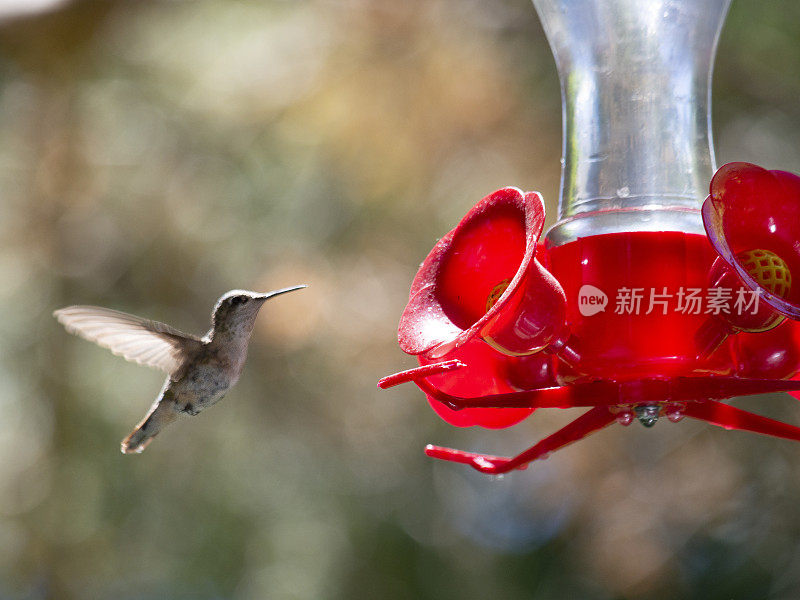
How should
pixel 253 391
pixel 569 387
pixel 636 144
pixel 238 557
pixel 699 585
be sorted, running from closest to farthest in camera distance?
pixel 569 387 < pixel 636 144 < pixel 699 585 < pixel 253 391 < pixel 238 557

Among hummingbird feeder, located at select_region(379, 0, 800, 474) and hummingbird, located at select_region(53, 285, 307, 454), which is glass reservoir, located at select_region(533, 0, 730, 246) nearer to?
hummingbird feeder, located at select_region(379, 0, 800, 474)

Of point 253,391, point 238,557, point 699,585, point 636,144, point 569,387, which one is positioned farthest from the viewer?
point 238,557

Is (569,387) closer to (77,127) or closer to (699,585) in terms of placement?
(699,585)

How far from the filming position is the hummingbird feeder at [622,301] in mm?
1979

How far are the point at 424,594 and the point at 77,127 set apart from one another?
4193 mm

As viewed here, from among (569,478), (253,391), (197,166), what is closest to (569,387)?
(569,478)

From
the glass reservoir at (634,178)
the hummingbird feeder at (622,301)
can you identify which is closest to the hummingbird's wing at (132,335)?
the hummingbird feeder at (622,301)

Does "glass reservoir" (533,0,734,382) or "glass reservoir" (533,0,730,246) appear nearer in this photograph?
"glass reservoir" (533,0,734,382)

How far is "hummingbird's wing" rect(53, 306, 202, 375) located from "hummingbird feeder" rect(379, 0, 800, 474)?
93 cm

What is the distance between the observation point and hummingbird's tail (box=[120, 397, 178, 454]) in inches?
119

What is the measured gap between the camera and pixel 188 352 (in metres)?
3.03

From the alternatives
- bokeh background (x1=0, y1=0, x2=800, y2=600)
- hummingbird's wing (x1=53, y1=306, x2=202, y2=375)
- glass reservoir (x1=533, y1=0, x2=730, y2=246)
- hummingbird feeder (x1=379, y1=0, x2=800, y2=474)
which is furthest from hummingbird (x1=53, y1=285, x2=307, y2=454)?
bokeh background (x1=0, y1=0, x2=800, y2=600)

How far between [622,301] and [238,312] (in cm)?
129

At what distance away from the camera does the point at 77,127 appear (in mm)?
7277
